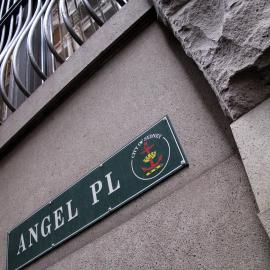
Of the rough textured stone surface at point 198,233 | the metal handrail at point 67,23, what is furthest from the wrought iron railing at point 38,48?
the rough textured stone surface at point 198,233

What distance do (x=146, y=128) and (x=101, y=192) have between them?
435 mm

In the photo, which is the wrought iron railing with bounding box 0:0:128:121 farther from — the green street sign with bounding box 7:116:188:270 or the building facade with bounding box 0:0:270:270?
the green street sign with bounding box 7:116:188:270

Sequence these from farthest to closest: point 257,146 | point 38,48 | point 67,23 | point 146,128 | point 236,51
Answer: point 38,48 < point 67,23 < point 146,128 < point 236,51 < point 257,146

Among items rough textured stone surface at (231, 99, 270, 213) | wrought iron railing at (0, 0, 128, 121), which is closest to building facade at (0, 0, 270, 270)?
rough textured stone surface at (231, 99, 270, 213)

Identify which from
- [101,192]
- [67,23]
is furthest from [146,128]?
[67,23]

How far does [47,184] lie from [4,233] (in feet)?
1.76

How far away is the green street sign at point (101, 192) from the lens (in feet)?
5.65

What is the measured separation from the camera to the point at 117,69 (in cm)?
229

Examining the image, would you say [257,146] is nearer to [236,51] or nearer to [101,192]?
[236,51]

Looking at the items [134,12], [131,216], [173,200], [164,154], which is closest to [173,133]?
[164,154]

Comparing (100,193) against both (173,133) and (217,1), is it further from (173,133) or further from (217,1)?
A: (217,1)

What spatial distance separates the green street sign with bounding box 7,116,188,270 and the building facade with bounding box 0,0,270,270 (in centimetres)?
5

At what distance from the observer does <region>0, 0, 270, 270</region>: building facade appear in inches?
53.7

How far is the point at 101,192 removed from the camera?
6.30ft
